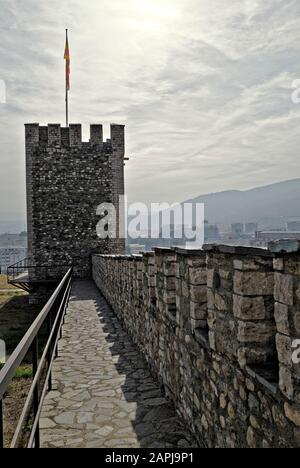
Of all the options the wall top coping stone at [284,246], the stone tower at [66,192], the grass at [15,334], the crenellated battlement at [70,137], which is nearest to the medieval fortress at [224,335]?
the wall top coping stone at [284,246]

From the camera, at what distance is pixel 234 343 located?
8.97 ft

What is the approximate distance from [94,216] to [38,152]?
13.8 ft

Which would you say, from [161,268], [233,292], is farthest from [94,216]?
[233,292]

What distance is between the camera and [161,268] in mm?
4977

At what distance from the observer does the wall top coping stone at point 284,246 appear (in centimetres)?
197

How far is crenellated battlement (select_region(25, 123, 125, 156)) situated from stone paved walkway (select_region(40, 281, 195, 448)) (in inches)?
645

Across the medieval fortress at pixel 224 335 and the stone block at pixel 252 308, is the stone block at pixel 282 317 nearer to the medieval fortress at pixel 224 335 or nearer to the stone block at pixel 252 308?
the medieval fortress at pixel 224 335

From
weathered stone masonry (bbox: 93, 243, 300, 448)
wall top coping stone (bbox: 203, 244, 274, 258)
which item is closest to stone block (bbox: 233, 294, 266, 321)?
weathered stone masonry (bbox: 93, 243, 300, 448)

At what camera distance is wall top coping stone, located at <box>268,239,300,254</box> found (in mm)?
1969

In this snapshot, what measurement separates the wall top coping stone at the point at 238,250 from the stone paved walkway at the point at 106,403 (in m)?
1.60

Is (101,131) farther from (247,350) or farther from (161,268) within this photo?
(247,350)

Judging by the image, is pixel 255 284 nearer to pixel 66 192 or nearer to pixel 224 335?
pixel 224 335

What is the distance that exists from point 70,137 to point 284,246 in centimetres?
2175

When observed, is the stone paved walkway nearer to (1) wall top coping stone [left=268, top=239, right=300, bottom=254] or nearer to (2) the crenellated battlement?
(1) wall top coping stone [left=268, top=239, right=300, bottom=254]
